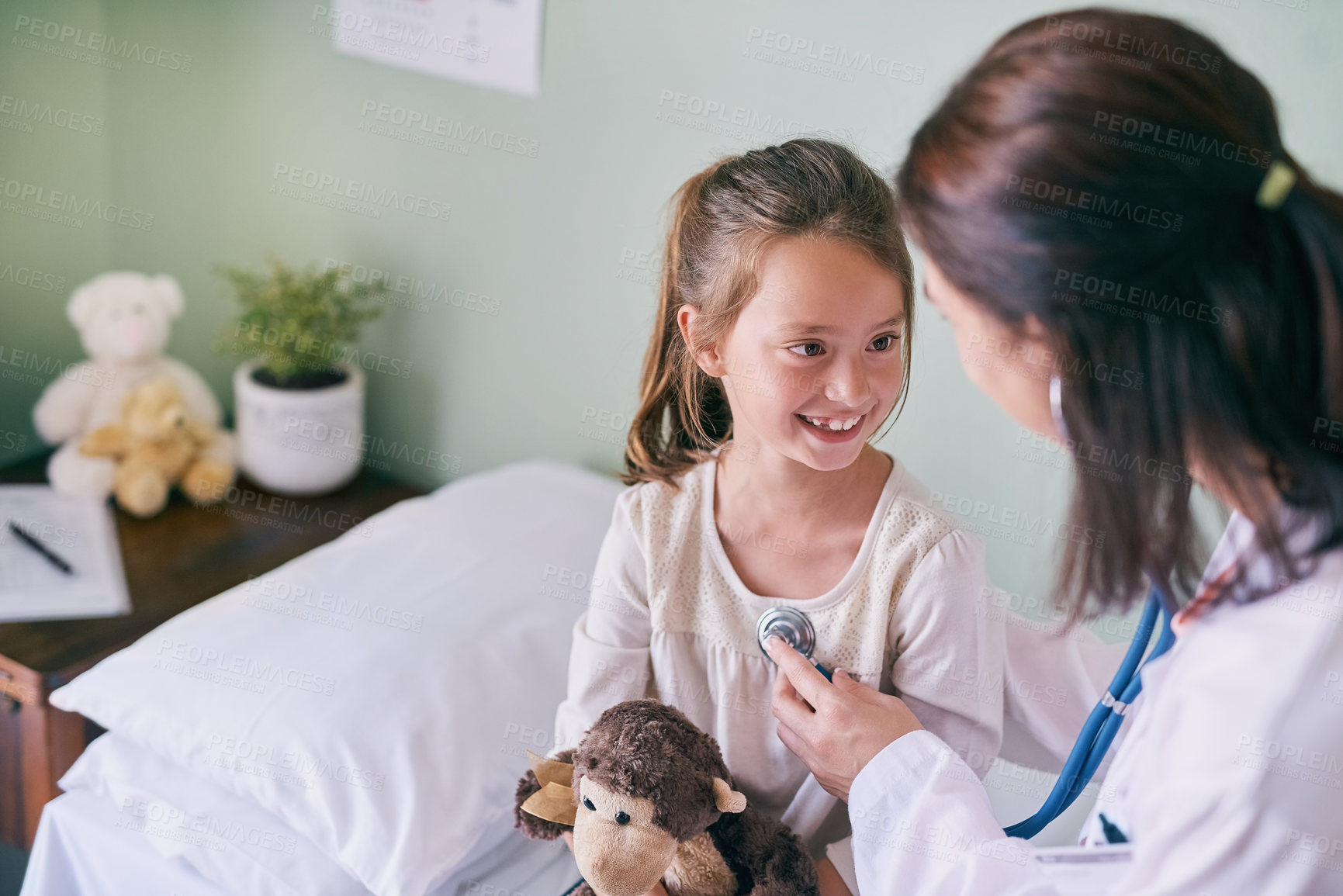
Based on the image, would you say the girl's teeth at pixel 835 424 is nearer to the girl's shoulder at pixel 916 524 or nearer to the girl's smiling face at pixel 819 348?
the girl's smiling face at pixel 819 348

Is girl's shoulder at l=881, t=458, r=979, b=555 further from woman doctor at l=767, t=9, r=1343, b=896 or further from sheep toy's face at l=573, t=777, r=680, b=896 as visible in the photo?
sheep toy's face at l=573, t=777, r=680, b=896

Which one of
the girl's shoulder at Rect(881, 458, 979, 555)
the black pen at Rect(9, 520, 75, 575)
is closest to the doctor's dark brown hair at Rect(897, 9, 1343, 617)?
the girl's shoulder at Rect(881, 458, 979, 555)

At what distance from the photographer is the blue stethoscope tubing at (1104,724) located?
0.84 metres

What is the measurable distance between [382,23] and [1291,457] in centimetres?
145

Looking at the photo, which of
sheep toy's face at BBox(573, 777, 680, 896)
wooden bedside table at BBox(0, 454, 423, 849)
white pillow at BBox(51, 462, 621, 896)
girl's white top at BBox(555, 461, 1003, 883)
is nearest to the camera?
sheep toy's face at BBox(573, 777, 680, 896)

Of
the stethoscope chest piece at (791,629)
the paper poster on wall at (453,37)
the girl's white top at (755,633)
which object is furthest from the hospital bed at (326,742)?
the paper poster on wall at (453,37)

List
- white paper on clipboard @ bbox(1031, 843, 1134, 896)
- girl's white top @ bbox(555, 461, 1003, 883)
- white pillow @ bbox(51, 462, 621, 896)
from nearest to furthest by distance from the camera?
white paper on clipboard @ bbox(1031, 843, 1134, 896) < girl's white top @ bbox(555, 461, 1003, 883) < white pillow @ bbox(51, 462, 621, 896)

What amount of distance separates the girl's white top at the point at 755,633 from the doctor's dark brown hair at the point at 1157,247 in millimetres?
345

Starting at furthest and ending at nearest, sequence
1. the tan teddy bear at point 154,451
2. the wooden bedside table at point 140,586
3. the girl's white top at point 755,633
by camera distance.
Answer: the tan teddy bear at point 154,451
the wooden bedside table at point 140,586
the girl's white top at point 755,633

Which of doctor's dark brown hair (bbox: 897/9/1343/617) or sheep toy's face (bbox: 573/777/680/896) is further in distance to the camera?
sheep toy's face (bbox: 573/777/680/896)

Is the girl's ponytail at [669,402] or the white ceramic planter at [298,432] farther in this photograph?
the white ceramic planter at [298,432]

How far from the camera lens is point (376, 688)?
1155mm

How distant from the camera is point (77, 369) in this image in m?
1.75

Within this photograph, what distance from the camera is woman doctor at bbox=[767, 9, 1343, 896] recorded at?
22.3 inches
